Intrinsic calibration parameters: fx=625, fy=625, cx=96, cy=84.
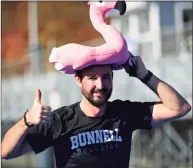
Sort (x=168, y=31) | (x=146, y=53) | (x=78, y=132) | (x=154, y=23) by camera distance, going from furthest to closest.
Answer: (x=154, y=23) < (x=168, y=31) < (x=146, y=53) < (x=78, y=132)

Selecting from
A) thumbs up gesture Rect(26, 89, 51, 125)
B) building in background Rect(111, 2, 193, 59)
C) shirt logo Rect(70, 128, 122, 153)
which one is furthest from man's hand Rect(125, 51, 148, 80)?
building in background Rect(111, 2, 193, 59)

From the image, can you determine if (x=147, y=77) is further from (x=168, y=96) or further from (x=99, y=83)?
(x=99, y=83)

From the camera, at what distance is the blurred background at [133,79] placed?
1011 centimetres

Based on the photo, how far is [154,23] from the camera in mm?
13953

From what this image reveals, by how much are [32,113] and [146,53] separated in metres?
8.97

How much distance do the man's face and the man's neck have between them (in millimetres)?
49

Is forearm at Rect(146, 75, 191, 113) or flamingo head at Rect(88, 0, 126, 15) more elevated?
flamingo head at Rect(88, 0, 126, 15)

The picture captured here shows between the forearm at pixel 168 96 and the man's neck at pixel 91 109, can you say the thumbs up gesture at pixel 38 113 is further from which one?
the forearm at pixel 168 96

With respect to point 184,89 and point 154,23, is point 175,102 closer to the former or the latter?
point 184,89

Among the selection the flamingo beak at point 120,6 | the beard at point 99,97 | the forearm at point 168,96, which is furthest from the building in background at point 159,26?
the beard at point 99,97

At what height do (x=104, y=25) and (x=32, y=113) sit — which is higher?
(x=104, y=25)

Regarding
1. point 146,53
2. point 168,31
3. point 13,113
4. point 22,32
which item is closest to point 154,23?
point 168,31

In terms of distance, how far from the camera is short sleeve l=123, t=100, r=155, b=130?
349 centimetres

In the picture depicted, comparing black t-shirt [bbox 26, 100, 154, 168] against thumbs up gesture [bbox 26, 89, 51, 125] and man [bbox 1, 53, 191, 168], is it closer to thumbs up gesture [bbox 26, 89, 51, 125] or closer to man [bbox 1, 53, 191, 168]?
man [bbox 1, 53, 191, 168]
